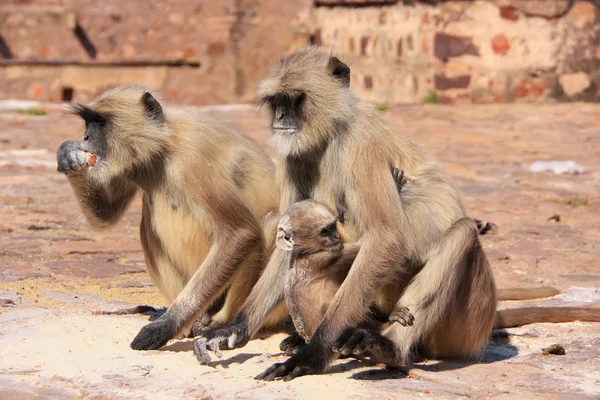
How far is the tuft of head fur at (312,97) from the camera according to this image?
354 centimetres

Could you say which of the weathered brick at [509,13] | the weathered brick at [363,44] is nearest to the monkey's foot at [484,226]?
the weathered brick at [509,13]

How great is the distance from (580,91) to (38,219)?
6.74 m

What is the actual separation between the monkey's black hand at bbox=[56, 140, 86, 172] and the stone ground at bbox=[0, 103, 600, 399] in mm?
601

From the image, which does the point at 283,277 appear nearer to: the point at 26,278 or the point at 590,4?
the point at 26,278

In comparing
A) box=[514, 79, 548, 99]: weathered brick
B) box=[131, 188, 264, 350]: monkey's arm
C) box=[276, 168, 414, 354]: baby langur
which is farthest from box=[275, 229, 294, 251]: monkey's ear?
box=[514, 79, 548, 99]: weathered brick

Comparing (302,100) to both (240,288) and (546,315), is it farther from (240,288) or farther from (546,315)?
(546,315)

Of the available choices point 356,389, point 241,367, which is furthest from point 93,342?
point 356,389

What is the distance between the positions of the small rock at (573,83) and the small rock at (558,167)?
2.77m

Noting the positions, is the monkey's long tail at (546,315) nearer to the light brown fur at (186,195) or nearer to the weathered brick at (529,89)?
the light brown fur at (186,195)

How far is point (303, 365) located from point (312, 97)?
3.26ft

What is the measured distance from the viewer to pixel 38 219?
6277 mm

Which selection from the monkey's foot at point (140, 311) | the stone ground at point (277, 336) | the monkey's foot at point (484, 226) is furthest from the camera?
the monkey's foot at point (484, 226)

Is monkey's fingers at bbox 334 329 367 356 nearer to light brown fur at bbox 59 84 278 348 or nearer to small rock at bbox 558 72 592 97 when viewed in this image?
light brown fur at bbox 59 84 278 348

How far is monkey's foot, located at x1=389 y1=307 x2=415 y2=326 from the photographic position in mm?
3361
